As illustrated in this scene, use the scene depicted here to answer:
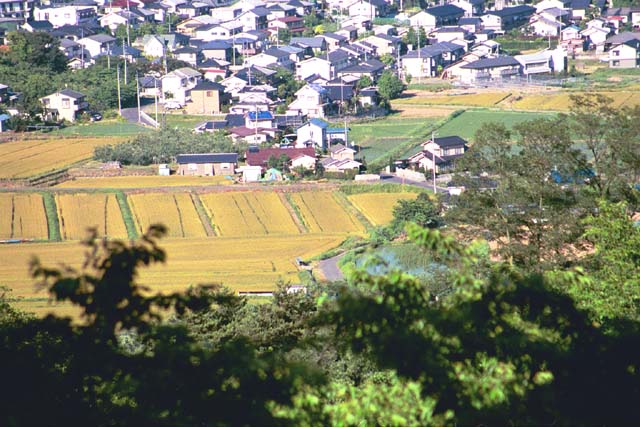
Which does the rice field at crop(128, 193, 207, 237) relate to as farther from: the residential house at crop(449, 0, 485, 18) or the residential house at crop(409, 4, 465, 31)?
the residential house at crop(449, 0, 485, 18)

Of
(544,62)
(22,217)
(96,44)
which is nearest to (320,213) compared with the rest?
(22,217)

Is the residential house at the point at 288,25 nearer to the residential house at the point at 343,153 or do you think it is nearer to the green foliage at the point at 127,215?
the residential house at the point at 343,153

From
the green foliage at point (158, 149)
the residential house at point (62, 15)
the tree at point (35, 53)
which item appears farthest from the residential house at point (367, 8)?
the green foliage at point (158, 149)

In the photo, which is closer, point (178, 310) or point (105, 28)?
point (178, 310)

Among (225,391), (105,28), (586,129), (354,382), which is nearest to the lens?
(225,391)

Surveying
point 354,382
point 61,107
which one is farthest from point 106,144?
point 354,382

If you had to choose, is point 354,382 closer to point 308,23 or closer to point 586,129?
point 586,129

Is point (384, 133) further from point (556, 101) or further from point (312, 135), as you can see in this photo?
point (556, 101)
